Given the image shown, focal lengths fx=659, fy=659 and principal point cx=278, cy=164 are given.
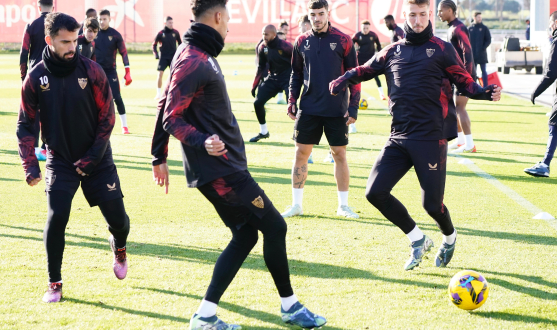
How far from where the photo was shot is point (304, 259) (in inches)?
224

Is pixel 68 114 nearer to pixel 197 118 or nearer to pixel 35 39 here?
pixel 197 118

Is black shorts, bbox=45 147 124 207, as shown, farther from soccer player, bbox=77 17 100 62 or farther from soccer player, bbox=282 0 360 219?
soccer player, bbox=77 17 100 62

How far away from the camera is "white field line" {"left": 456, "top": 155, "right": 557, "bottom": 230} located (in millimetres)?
7344

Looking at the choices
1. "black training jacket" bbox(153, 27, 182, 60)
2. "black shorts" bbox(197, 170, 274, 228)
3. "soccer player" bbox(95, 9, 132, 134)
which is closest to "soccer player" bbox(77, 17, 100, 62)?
"soccer player" bbox(95, 9, 132, 134)

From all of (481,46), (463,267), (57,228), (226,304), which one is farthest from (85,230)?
(481,46)

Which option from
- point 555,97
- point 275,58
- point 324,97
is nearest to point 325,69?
point 324,97

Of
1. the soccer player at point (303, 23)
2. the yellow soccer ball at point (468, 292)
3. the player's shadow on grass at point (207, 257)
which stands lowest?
the player's shadow on grass at point (207, 257)

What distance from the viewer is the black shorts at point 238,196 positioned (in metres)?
3.94

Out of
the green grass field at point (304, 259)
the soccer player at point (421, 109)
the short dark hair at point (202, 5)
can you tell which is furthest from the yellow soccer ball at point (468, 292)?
the short dark hair at point (202, 5)

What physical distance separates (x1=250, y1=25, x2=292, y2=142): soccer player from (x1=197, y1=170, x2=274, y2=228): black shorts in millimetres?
7566

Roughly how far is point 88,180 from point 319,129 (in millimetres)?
3042

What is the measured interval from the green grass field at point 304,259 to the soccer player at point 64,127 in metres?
0.60

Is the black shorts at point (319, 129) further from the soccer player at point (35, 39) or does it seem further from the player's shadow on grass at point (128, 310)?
the soccer player at point (35, 39)

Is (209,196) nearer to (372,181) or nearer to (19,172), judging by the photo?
(372,181)
